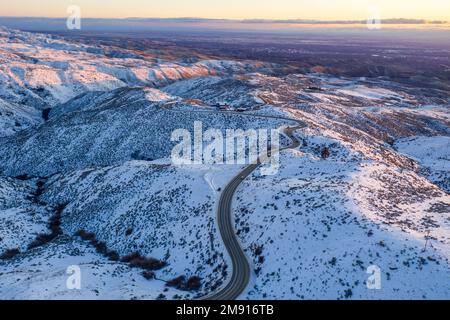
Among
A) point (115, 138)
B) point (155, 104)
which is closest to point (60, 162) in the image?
point (115, 138)

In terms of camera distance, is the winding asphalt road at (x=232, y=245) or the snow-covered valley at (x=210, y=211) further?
the winding asphalt road at (x=232, y=245)

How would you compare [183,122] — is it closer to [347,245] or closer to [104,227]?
[104,227]

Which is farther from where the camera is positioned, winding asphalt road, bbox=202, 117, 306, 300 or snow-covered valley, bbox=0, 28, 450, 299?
winding asphalt road, bbox=202, 117, 306, 300

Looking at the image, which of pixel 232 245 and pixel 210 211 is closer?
pixel 232 245

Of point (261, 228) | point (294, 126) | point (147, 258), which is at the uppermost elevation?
point (294, 126)

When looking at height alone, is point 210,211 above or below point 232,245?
above

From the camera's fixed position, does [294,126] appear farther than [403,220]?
Yes
